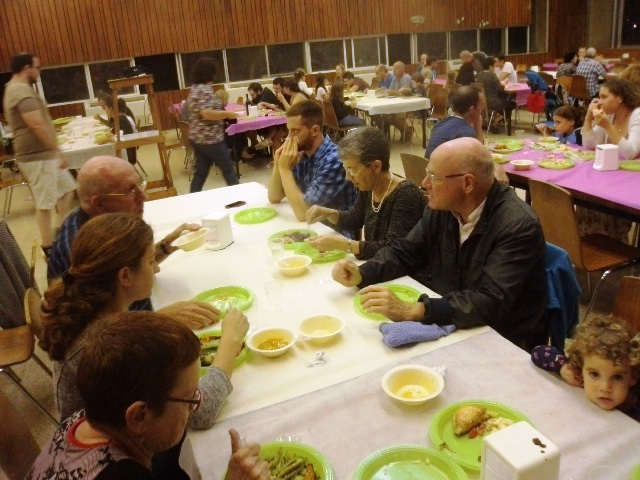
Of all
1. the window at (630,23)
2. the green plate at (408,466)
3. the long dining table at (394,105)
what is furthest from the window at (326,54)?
the green plate at (408,466)

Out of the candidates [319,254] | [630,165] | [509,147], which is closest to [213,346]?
[319,254]

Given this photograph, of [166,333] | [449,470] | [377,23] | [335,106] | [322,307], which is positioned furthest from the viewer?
[377,23]

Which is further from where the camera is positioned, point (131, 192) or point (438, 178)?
point (131, 192)

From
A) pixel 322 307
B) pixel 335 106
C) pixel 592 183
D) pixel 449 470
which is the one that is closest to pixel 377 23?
pixel 335 106

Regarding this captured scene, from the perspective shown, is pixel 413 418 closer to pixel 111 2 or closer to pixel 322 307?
pixel 322 307

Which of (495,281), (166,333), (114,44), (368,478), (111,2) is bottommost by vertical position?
(368,478)

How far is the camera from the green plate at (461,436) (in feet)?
3.91

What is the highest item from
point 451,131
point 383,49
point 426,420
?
point 383,49

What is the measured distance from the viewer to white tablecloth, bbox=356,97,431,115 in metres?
8.20

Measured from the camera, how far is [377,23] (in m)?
13.5

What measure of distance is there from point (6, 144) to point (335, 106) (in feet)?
15.9

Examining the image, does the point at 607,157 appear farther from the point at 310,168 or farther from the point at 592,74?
the point at 592,74

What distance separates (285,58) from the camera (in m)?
13.1

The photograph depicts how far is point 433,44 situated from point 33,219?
11.5 meters
